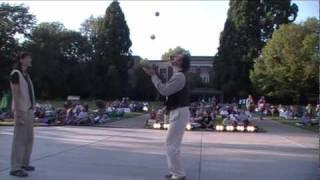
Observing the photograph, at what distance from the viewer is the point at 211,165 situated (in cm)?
1170

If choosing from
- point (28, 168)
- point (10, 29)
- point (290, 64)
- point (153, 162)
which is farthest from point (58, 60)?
point (28, 168)

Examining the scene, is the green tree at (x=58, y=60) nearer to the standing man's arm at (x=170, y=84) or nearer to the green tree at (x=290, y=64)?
the green tree at (x=290, y=64)

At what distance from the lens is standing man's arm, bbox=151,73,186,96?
9.30m

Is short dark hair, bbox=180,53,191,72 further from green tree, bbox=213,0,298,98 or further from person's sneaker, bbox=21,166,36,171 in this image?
green tree, bbox=213,0,298,98

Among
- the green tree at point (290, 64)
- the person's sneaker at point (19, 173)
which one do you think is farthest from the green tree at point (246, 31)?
the person's sneaker at point (19, 173)

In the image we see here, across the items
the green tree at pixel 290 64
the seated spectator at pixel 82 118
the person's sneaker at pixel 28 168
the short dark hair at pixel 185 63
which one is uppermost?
the green tree at pixel 290 64

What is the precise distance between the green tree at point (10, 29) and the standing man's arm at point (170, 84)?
5861cm

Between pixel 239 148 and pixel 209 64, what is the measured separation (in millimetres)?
130212

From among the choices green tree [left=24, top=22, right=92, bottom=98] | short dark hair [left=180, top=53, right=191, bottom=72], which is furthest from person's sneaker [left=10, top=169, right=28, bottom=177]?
green tree [left=24, top=22, right=92, bottom=98]

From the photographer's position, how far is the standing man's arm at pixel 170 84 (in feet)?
30.5

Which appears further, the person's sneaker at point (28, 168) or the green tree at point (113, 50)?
the green tree at point (113, 50)

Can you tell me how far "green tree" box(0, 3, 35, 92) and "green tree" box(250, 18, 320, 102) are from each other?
2930 centimetres

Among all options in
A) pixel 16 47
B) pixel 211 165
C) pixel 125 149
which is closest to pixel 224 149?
pixel 125 149

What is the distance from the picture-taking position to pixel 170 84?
9297mm
